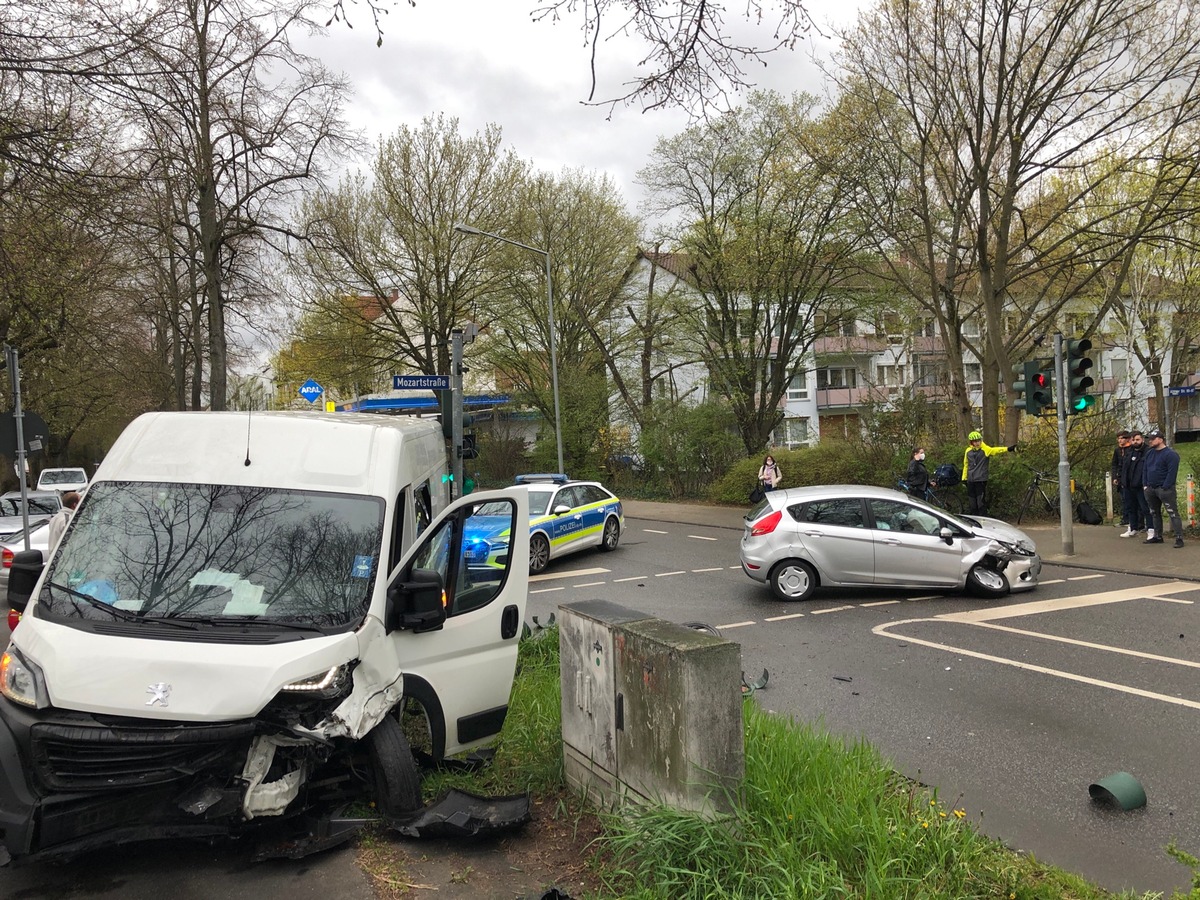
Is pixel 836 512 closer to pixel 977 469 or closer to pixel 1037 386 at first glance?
pixel 1037 386

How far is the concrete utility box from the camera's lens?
3473mm

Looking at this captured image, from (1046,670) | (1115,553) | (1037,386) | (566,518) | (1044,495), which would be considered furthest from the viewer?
(1044,495)

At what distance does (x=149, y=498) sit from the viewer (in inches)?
180

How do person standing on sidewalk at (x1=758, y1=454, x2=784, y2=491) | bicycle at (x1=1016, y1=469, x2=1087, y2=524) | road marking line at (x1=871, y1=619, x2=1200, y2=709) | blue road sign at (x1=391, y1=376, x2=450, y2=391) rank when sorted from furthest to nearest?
person standing on sidewalk at (x1=758, y1=454, x2=784, y2=491), bicycle at (x1=1016, y1=469, x2=1087, y2=524), blue road sign at (x1=391, y1=376, x2=450, y2=391), road marking line at (x1=871, y1=619, x2=1200, y2=709)

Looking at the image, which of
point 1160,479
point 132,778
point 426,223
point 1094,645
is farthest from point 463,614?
point 426,223

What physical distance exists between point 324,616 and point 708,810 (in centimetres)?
199

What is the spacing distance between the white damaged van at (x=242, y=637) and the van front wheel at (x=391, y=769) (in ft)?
0.03

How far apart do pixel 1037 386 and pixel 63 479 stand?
33272 mm

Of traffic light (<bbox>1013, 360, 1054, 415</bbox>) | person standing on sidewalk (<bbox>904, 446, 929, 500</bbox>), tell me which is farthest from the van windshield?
person standing on sidewalk (<bbox>904, 446, 929, 500</bbox>)

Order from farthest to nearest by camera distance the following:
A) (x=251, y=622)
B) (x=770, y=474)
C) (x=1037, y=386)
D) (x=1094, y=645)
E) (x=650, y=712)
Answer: (x=770, y=474) < (x=1037, y=386) < (x=1094, y=645) < (x=251, y=622) < (x=650, y=712)

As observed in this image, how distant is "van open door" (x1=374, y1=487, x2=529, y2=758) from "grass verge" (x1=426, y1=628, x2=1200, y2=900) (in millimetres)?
1210

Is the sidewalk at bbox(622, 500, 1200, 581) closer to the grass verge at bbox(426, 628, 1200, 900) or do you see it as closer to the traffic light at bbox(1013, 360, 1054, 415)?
the traffic light at bbox(1013, 360, 1054, 415)

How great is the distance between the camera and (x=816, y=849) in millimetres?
3432

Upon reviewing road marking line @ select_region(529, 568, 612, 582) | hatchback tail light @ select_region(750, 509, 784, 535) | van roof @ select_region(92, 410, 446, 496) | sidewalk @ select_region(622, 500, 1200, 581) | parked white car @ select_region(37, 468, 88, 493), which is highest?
van roof @ select_region(92, 410, 446, 496)
